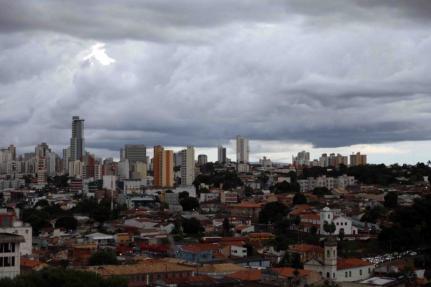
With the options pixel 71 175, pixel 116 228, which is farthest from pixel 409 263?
pixel 71 175

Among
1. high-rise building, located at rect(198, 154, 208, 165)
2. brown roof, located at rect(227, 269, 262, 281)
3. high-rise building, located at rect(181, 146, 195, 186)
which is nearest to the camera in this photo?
brown roof, located at rect(227, 269, 262, 281)

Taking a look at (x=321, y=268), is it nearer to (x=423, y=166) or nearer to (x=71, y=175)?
(x=423, y=166)

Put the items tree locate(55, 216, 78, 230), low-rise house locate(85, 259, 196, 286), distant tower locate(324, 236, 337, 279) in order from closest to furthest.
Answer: low-rise house locate(85, 259, 196, 286)
distant tower locate(324, 236, 337, 279)
tree locate(55, 216, 78, 230)

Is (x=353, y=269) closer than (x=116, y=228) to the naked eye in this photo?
Yes

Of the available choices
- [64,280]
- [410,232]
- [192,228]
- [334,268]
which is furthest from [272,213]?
[64,280]

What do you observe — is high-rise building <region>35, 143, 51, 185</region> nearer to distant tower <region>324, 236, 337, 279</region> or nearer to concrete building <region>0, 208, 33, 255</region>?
concrete building <region>0, 208, 33, 255</region>

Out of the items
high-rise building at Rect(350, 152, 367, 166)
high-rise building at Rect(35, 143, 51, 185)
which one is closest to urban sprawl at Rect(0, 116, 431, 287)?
high-rise building at Rect(35, 143, 51, 185)

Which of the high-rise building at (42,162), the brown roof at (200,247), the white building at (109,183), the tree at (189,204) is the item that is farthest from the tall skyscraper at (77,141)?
the brown roof at (200,247)

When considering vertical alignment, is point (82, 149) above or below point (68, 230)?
above
